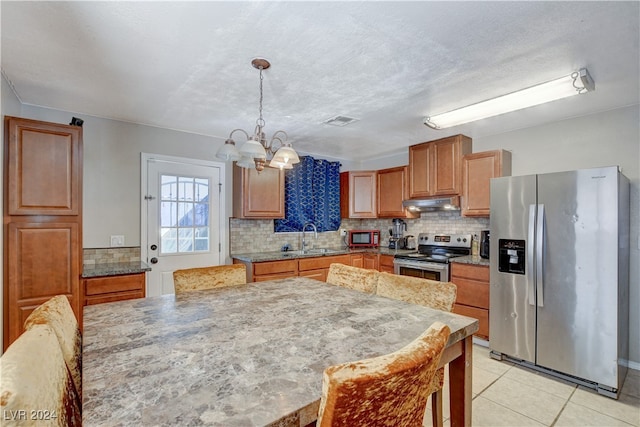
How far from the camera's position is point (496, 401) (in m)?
2.18

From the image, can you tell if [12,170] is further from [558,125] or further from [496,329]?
[558,125]

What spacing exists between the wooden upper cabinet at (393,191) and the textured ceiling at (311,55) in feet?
4.92

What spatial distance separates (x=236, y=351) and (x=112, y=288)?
2.21 meters

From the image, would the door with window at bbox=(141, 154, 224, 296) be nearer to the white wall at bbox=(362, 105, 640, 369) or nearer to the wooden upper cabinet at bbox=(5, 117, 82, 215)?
the wooden upper cabinet at bbox=(5, 117, 82, 215)

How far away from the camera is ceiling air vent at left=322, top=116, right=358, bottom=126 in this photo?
3111 millimetres

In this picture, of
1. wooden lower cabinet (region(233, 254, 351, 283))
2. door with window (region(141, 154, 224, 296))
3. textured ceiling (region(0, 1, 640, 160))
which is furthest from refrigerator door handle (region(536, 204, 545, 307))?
door with window (region(141, 154, 224, 296))

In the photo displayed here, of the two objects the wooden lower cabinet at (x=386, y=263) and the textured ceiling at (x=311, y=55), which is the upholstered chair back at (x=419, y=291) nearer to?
the textured ceiling at (x=311, y=55)

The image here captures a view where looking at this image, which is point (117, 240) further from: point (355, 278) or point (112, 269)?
point (355, 278)

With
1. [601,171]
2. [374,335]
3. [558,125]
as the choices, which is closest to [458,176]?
[558,125]

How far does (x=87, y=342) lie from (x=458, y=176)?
12.1 ft

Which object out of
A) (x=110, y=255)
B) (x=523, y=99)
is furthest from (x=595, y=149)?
(x=110, y=255)

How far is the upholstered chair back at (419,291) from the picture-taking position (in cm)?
173

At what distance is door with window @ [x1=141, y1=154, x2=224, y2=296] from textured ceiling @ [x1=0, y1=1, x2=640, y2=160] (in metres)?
0.75

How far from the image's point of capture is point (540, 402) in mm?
2174
